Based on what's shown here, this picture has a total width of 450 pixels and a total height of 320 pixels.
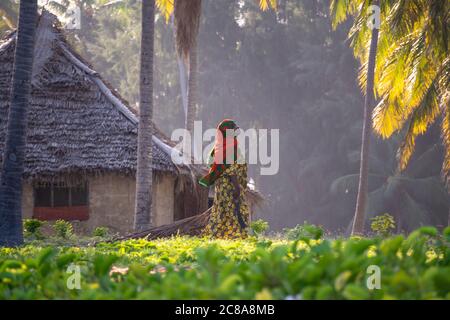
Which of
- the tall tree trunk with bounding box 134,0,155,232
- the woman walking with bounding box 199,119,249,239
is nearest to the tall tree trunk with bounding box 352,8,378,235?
the tall tree trunk with bounding box 134,0,155,232

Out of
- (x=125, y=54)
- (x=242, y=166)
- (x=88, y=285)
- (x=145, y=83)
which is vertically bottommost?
(x=88, y=285)

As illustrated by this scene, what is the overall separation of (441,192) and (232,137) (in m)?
23.1

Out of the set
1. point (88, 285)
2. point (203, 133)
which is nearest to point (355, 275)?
point (88, 285)

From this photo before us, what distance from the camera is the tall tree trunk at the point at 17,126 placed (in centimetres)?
1212

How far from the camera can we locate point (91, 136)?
18094 millimetres

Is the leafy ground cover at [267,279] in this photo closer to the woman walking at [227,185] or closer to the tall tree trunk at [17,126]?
the woman walking at [227,185]

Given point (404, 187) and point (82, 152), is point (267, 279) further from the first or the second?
point (404, 187)

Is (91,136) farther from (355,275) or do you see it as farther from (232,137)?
(355,275)

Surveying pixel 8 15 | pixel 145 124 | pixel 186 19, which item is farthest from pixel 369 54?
pixel 8 15

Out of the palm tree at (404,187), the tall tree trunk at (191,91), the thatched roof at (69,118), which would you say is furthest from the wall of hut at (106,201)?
the palm tree at (404,187)

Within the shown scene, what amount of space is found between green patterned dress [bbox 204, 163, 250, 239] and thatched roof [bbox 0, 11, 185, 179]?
554 centimetres

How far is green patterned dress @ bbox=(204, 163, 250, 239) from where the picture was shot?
1196cm

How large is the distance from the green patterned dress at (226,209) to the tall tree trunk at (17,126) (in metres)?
2.98

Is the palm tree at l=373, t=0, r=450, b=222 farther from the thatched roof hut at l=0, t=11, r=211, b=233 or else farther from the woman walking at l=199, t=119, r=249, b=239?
the woman walking at l=199, t=119, r=249, b=239
